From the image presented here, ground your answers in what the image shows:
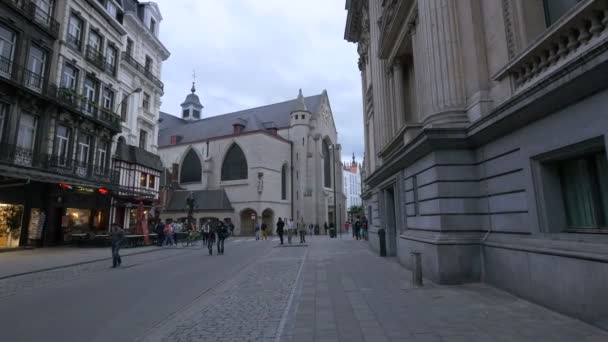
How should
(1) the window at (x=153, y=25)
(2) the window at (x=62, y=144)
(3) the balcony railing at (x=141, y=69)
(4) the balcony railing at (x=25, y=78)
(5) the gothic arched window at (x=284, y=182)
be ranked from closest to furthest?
(4) the balcony railing at (x=25, y=78) → (2) the window at (x=62, y=144) → (3) the balcony railing at (x=141, y=69) → (1) the window at (x=153, y=25) → (5) the gothic arched window at (x=284, y=182)

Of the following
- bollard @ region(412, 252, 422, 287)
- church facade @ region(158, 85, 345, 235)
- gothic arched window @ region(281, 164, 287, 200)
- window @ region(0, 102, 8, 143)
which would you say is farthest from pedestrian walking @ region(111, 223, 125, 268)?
gothic arched window @ region(281, 164, 287, 200)

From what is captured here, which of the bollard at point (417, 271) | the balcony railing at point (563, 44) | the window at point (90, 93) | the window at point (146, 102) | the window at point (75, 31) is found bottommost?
the bollard at point (417, 271)

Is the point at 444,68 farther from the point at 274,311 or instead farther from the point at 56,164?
the point at 56,164

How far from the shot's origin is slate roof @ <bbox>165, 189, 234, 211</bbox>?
142ft

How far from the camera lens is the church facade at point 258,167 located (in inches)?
1706

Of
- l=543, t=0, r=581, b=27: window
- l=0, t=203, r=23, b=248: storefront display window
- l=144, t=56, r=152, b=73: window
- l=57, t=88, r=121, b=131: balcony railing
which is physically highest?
l=144, t=56, r=152, b=73: window

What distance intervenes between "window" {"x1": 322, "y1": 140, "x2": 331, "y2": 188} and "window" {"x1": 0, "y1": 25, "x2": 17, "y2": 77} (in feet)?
132

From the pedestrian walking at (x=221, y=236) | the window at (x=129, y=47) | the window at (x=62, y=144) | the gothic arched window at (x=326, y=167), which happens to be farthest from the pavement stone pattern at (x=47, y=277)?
the gothic arched window at (x=326, y=167)

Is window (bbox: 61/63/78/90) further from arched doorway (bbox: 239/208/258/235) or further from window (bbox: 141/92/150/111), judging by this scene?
arched doorway (bbox: 239/208/258/235)

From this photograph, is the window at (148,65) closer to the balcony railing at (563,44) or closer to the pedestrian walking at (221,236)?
the pedestrian walking at (221,236)

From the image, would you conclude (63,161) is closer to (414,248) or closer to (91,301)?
(91,301)

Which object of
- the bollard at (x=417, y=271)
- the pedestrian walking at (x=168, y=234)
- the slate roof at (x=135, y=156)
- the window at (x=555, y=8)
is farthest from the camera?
the slate roof at (x=135, y=156)

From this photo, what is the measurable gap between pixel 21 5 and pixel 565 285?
2391 cm

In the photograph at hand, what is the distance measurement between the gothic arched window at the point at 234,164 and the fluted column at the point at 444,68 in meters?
37.3
